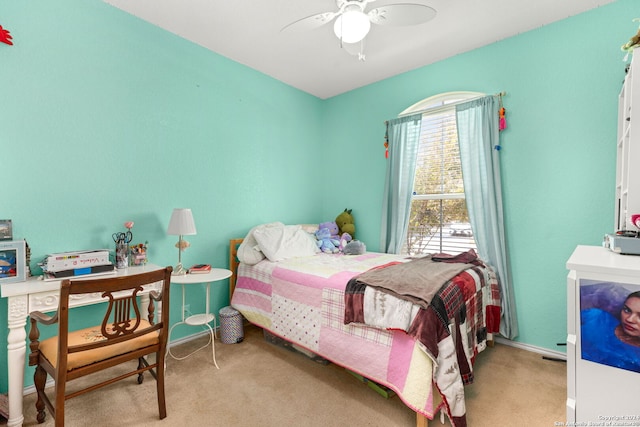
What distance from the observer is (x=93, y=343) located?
57.9 inches

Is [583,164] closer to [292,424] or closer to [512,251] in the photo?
[512,251]

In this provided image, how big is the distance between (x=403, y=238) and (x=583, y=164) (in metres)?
1.66

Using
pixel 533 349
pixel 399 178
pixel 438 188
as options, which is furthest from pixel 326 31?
pixel 533 349

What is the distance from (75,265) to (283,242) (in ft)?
5.25

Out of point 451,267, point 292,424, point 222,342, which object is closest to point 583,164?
point 451,267

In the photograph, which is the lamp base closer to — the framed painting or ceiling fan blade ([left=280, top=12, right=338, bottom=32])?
ceiling fan blade ([left=280, top=12, right=338, bottom=32])

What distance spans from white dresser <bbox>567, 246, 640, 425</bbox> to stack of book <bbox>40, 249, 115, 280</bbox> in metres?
2.65

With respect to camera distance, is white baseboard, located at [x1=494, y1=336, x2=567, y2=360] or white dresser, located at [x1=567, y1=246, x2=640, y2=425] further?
white baseboard, located at [x1=494, y1=336, x2=567, y2=360]

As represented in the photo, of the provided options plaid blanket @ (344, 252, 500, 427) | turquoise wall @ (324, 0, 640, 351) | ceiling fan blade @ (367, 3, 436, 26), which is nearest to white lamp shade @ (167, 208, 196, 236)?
plaid blanket @ (344, 252, 500, 427)

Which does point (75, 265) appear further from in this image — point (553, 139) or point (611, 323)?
point (553, 139)

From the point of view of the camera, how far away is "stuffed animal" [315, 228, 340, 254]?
336cm

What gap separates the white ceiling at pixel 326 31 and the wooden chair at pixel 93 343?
2084 millimetres

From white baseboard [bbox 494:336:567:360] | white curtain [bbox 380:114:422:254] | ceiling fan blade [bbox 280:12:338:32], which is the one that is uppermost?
ceiling fan blade [bbox 280:12:338:32]

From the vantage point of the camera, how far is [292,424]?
67.8 inches
